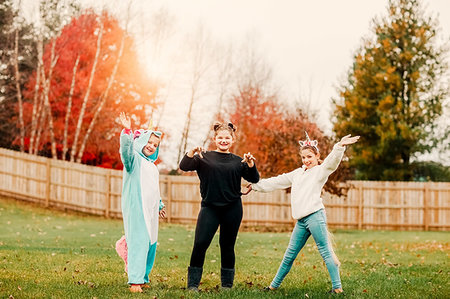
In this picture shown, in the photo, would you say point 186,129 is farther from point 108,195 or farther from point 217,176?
point 217,176

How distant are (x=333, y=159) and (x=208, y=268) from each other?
3.53m

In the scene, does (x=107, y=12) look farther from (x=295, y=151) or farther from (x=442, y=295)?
(x=442, y=295)

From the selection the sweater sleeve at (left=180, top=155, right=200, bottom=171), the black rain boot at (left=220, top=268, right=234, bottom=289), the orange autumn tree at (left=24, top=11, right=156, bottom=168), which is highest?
the orange autumn tree at (left=24, top=11, right=156, bottom=168)

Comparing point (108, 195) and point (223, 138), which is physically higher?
point (223, 138)

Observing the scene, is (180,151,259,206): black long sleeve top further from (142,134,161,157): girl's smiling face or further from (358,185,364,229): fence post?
(358,185,364,229): fence post

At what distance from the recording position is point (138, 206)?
6.39 meters

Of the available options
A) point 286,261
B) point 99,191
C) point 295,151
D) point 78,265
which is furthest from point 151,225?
point 99,191

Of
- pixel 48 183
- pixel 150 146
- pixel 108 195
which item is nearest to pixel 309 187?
pixel 150 146

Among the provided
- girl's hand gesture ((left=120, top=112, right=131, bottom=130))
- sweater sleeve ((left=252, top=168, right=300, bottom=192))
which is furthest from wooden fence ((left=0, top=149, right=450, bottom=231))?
girl's hand gesture ((left=120, top=112, right=131, bottom=130))

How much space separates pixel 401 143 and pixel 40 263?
20.4 m

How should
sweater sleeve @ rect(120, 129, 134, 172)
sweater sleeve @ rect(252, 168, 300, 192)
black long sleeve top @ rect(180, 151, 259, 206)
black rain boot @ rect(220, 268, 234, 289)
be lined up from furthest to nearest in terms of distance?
1. sweater sleeve @ rect(252, 168, 300, 192)
2. black rain boot @ rect(220, 268, 234, 289)
3. black long sleeve top @ rect(180, 151, 259, 206)
4. sweater sleeve @ rect(120, 129, 134, 172)

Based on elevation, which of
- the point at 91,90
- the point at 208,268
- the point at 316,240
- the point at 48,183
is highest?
the point at 91,90

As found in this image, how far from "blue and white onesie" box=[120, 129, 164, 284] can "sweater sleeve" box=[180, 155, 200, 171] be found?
36 cm

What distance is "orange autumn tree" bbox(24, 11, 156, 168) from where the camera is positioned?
1043 inches
